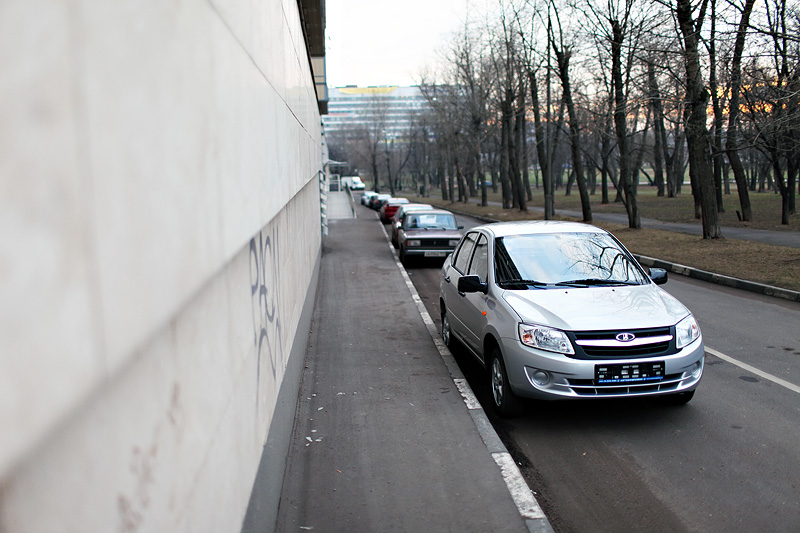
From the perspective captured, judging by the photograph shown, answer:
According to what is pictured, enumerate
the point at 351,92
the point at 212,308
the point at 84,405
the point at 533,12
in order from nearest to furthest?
the point at 84,405 < the point at 212,308 < the point at 533,12 < the point at 351,92

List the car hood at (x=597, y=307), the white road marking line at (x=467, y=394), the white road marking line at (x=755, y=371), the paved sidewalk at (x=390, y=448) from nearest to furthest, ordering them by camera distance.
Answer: the paved sidewalk at (x=390, y=448) < the car hood at (x=597, y=307) < the white road marking line at (x=467, y=394) < the white road marking line at (x=755, y=371)

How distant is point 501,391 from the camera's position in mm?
6398

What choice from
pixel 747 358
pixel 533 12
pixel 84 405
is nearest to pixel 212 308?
pixel 84 405

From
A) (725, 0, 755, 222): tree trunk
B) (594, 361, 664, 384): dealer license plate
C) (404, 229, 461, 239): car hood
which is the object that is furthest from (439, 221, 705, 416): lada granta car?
(404, 229, 461, 239): car hood

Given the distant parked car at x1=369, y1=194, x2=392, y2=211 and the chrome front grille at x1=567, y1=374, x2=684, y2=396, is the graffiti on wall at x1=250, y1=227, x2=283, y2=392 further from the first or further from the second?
the distant parked car at x1=369, y1=194, x2=392, y2=211

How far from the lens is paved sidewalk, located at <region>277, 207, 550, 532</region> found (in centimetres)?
446

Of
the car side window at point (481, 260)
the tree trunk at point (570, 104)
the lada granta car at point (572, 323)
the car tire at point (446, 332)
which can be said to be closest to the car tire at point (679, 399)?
the lada granta car at point (572, 323)

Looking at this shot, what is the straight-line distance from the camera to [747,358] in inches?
324

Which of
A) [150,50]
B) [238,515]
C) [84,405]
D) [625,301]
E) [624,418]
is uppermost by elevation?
[150,50]

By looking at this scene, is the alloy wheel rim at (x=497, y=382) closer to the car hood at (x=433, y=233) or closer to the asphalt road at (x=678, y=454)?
the asphalt road at (x=678, y=454)

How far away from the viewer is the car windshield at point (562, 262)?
7.04m

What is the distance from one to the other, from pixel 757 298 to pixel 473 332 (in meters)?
7.87

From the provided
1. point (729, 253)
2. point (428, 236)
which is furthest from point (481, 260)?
point (729, 253)

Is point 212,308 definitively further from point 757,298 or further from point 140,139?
point 757,298
